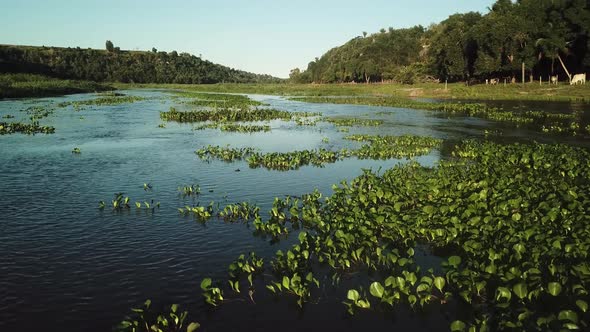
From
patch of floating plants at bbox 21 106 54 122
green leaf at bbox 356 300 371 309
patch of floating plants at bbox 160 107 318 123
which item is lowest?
green leaf at bbox 356 300 371 309

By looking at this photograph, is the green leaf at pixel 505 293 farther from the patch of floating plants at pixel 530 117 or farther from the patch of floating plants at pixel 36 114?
A: the patch of floating plants at pixel 36 114

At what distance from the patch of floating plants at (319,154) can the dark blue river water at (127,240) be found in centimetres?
101

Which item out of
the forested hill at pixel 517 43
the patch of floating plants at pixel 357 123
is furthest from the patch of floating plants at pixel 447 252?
the forested hill at pixel 517 43

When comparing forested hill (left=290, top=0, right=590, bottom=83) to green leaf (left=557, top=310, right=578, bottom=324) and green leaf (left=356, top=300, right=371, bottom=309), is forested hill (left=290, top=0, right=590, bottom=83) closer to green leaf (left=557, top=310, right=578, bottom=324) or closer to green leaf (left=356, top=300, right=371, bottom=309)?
green leaf (left=557, top=310, right=578, bottom=324)

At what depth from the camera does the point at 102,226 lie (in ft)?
43.0

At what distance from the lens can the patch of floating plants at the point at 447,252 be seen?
816cm

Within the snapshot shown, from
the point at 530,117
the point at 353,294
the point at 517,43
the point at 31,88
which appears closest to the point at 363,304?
the point at 353,294

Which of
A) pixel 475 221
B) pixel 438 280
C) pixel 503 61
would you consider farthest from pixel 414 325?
pixel 503 61

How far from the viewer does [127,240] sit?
1205 cm

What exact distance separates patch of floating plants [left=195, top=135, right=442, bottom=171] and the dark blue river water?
1006 mm

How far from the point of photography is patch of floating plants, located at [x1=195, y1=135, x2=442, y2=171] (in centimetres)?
2213

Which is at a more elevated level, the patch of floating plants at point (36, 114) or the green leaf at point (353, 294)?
the patch of floating plants at point (36, 114)

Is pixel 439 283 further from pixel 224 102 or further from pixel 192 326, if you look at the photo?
pixel 224 102

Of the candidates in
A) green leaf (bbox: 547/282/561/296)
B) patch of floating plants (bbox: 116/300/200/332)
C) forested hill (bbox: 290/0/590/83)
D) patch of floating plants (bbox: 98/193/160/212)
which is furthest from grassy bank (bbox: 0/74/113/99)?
green leaf (bbox: 547/282/561/296)
